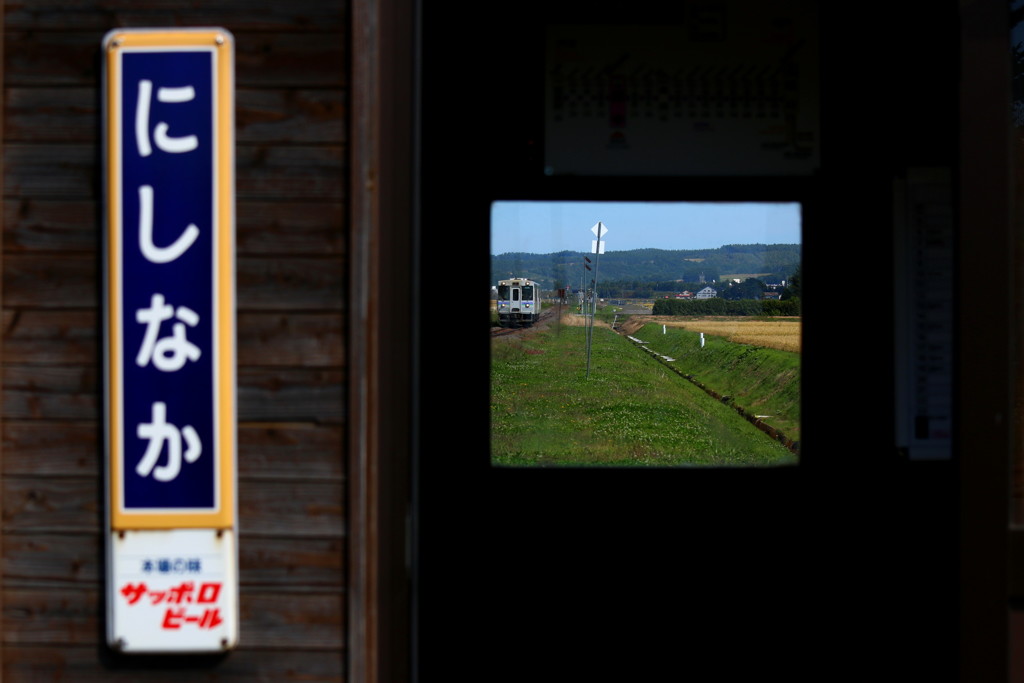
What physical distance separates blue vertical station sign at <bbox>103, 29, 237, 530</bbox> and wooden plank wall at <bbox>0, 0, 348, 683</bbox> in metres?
0.04

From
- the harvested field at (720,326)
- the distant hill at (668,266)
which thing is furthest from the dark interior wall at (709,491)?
the harvested field at (720,326)

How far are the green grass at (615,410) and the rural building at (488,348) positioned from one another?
3962 mm

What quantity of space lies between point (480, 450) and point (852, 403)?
1130 mm

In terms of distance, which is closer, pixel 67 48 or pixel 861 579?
pixel 67 48

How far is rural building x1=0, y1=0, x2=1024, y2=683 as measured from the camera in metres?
1.50

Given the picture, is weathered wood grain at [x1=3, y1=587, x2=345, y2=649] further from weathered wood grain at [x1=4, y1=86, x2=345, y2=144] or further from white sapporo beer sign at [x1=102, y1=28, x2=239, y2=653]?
weathered wood grain at [x1=4, y1=86, x2=345, y2=144]

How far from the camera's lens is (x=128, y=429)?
1.50 meters

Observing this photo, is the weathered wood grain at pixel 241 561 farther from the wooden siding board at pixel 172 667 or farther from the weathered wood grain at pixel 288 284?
the weathered wood grain at pixel 288 284

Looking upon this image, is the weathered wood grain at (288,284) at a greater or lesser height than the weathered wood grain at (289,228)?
lesser

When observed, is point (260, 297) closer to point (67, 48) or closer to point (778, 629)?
point (67, 48)

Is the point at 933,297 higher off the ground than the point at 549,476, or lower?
higher

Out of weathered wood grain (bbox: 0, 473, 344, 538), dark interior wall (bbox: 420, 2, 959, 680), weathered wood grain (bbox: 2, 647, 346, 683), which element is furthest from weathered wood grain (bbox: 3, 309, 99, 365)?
dark interior wall (bbox: 420, 2, 959, 680)

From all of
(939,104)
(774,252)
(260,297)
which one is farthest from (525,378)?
(260,297)

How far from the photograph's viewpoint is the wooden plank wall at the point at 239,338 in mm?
1515
